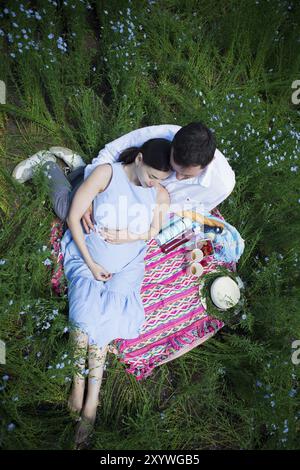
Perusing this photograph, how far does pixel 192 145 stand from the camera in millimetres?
2283

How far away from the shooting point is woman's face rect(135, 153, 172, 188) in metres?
2.41

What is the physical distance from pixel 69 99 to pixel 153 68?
0.91m

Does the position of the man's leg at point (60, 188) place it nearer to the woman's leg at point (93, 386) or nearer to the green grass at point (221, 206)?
the green grass at point (221, 206)

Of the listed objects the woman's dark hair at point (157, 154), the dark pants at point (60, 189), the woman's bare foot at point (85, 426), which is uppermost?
the woman's dark hair at point (157, 154)

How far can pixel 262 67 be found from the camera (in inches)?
161

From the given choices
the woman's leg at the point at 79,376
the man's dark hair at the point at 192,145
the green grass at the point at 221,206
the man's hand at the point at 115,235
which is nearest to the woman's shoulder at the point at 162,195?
the man's hand at the point at 115,235

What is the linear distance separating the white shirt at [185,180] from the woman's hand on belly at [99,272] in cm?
64

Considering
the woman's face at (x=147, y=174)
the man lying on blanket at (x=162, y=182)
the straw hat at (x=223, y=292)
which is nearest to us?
the woman's face at (x=147, y=174)

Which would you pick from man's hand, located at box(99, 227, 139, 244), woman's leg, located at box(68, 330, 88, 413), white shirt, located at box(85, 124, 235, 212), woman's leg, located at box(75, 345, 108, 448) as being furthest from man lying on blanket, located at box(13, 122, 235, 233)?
woman's leg, located at box(75, 345, 108, 448)

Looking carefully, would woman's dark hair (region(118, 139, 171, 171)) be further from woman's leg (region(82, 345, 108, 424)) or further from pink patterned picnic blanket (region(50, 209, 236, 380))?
woman's leg (region(82, 345, 108, 424))

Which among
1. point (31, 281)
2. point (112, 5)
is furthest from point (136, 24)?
point (31, 281)

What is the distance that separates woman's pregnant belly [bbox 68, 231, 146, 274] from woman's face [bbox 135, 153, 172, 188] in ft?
Result: 1.53

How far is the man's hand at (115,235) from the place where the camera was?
2713 millimetres

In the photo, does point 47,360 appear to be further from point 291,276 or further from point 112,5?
point 112,5
